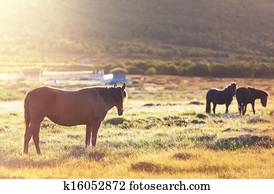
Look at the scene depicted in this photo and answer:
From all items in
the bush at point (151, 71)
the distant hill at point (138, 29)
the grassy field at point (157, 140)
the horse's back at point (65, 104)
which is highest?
the distant hill at point (138, 29)

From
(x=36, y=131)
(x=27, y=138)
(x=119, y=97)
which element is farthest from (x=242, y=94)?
(x=27, y=138)

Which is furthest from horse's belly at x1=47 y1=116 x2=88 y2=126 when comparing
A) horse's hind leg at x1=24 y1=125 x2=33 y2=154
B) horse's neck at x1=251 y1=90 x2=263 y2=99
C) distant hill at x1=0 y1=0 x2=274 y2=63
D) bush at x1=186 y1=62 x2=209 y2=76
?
horse's neck at x1=251 y1=90 x2=263 y2=99

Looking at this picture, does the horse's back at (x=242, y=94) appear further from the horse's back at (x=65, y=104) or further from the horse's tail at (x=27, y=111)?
the horse's tail at (x=27, y=111)

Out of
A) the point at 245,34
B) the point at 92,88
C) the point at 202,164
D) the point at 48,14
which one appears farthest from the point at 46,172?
the point at 245,34

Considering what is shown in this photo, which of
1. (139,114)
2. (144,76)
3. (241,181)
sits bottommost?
(241,181)

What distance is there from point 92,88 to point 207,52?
87.7 inches

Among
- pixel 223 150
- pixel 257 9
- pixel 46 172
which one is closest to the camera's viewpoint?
pixel 46 172

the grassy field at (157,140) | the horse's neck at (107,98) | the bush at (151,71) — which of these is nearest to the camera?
the grassy field at (157,140)

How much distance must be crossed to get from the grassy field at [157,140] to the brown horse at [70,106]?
342 mm

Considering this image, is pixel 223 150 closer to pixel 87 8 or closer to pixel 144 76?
pixel 144 76

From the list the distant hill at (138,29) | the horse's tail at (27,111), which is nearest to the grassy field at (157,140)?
the horse's tail at (27,111)

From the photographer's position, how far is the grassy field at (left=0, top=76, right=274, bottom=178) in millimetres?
6891

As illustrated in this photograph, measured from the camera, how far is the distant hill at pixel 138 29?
855 centimetres

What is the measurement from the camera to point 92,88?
24.8 ft
